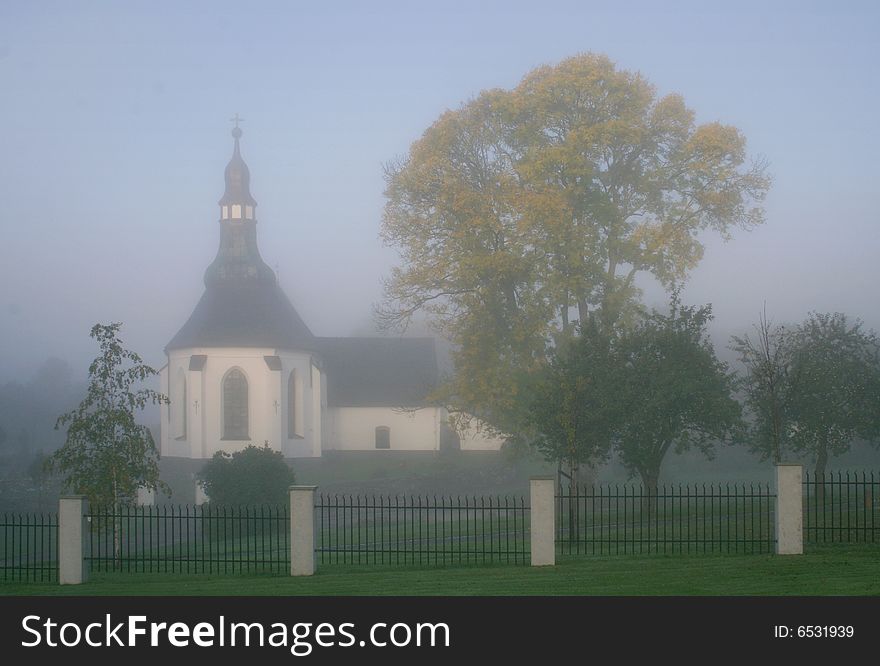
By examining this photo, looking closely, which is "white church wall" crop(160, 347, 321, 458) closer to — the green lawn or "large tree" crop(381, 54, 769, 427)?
"large tree" crop(381, 54, 769, 427)

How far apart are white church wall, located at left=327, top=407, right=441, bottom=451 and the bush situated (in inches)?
1059

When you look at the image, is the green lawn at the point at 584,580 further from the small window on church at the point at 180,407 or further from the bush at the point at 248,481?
the small window on church at the point at 180,407

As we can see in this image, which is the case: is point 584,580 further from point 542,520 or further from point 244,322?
point 244,322

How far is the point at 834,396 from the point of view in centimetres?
3281

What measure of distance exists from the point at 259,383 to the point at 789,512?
1701 inches

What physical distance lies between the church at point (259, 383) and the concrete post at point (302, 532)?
35.7 m

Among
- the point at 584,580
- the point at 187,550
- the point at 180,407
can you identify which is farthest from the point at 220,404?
the point at 584,580

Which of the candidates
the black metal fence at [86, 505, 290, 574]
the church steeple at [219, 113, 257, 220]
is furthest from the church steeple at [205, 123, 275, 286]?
the black metal fence at [86, 505, 290, 574]

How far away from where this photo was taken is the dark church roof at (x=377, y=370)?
226ft

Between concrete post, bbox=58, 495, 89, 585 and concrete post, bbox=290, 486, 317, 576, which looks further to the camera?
concrete post, bbox=58, 495, 89, 585

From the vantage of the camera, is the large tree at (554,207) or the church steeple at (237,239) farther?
the church steeple at (237,239)

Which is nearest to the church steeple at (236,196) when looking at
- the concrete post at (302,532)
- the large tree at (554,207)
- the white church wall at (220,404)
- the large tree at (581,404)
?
the white church wall at (220,404)

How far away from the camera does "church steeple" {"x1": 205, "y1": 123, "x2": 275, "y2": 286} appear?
64.9 meters

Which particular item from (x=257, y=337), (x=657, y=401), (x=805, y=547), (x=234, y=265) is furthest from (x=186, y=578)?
(x=234, y=265)
